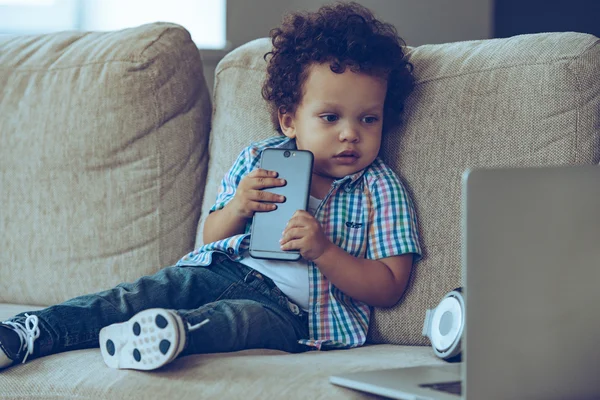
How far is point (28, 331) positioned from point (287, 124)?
62 cm

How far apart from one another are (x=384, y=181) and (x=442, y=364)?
378 millimetres

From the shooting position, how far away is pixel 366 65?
143 centimetres

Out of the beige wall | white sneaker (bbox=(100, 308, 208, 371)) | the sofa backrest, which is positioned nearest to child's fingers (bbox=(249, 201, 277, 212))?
the sofa backrest

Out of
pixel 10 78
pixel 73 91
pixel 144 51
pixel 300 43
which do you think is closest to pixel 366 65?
pixel 300 43

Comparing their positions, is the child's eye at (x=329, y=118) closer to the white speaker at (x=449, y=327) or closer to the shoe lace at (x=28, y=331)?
the white speaker at (x=449, y=327)

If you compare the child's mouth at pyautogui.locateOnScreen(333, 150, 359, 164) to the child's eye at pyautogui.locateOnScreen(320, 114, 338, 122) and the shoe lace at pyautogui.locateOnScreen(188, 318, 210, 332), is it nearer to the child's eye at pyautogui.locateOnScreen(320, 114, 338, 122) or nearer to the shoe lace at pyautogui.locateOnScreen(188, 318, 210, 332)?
the child's eye at pyautogui.locateOnScreen(320, 114, 338, 122)

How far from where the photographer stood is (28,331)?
121 centimetres

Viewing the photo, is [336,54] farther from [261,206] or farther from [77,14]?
[77,14]

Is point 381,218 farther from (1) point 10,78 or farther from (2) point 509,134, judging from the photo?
(1) point 10,78

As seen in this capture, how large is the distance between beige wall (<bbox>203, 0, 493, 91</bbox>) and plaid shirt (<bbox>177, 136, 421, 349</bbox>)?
5.33 ft

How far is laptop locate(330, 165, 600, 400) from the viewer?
831 mm

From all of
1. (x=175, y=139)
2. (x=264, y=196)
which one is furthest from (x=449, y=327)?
(x=175, y=139)

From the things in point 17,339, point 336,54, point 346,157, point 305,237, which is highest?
point 336,54

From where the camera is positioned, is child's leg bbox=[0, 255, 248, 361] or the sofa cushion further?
the sofa cushion
